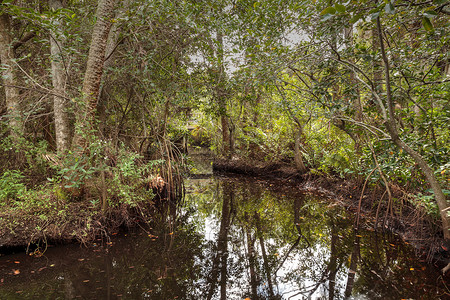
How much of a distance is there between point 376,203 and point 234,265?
3.86 meters

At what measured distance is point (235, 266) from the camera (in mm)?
3836

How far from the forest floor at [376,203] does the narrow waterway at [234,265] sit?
0.90ft

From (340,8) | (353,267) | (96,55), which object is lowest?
(353,267)

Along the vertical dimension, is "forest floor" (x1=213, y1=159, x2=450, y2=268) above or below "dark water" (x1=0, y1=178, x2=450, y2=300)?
above

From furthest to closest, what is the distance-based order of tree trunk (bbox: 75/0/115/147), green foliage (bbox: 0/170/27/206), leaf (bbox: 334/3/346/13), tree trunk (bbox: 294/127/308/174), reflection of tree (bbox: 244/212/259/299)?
1. tree trunk (bbox: 294/127/308/174)
2. tree trunk (bbox: 75/0/115/147)
3. green foliage (bbox: 0/170/27/206)
4. reflection of tree (bbox: 244/212/259/299)
5. leaf (bbox: 334/3/346/13)

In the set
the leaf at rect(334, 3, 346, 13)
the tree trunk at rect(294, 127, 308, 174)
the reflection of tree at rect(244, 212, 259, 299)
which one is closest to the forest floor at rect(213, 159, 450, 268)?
the tree trunk at rect(294, 127, 308, 174)

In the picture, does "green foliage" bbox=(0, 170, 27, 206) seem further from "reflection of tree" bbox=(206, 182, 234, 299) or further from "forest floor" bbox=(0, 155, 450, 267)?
"reflection of tree" bbox=(206, 182, 234, 299)

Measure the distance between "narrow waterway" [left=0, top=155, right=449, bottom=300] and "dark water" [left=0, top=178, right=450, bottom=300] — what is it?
14 mm

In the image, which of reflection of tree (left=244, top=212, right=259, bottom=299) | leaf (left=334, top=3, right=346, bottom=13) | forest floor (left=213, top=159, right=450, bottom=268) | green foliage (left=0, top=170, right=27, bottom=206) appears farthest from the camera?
green foliage (left=0, top=170, right=27, bottom=206)

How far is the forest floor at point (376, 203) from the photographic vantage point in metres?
3.83

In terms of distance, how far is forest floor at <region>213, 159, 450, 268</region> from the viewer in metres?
3.83

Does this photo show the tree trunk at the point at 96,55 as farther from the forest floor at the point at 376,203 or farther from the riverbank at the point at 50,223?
the forest floor at the point at 376,203

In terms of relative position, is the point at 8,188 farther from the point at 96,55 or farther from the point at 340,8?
the point at 340,8

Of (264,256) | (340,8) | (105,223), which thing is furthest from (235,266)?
(340,8)
